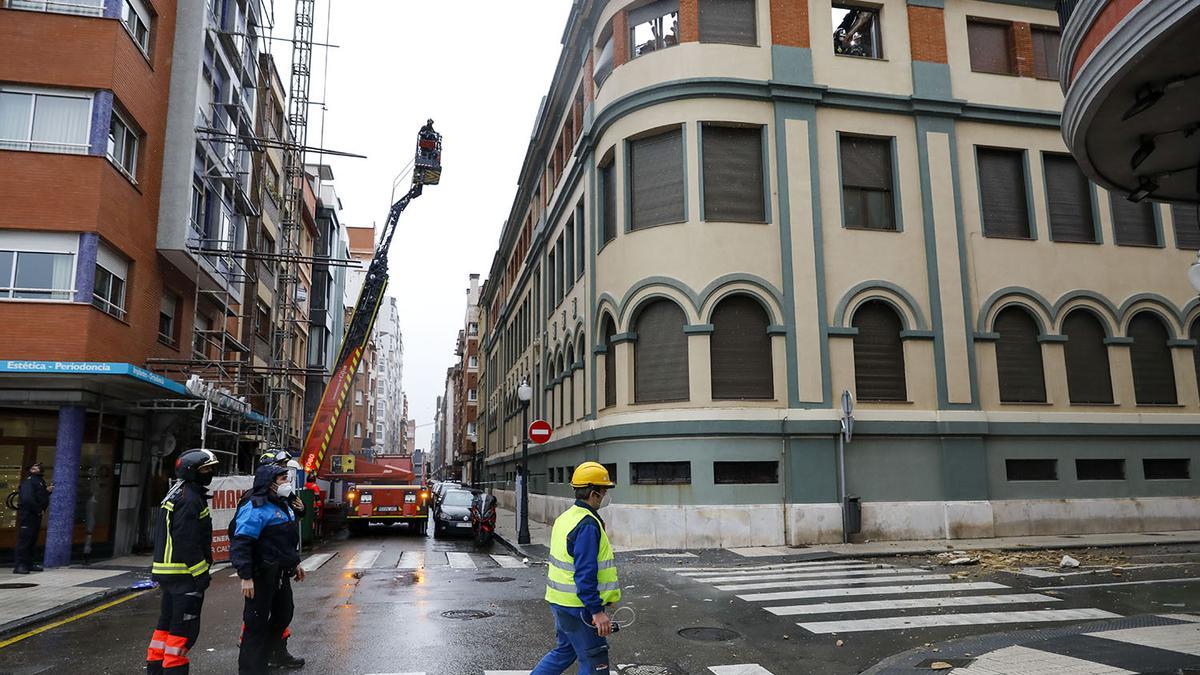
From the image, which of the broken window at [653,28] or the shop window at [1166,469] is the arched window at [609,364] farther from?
the shop window at [1166,469]

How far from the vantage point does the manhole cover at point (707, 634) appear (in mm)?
8141

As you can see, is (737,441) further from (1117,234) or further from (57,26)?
(57,26)

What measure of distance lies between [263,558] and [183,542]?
0.61 m

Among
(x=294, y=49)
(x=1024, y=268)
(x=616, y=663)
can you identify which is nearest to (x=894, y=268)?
(x=1024, y=268)

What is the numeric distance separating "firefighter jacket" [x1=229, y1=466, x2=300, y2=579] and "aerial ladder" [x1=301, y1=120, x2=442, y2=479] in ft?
42.8

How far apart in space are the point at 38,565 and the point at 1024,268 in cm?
2241

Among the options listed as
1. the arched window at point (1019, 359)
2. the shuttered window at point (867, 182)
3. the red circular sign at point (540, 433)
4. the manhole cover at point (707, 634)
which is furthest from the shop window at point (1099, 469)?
the manhole cover at point (707, 634)

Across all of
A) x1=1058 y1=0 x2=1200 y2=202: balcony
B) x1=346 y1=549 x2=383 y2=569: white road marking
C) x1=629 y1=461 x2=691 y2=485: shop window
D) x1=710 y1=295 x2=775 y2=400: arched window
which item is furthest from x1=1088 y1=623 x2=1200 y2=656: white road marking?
x1=346 y1=549 x2=383 y2=569: white road marking

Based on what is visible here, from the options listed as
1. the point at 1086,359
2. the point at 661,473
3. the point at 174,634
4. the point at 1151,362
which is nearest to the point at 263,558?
the point at 174,634

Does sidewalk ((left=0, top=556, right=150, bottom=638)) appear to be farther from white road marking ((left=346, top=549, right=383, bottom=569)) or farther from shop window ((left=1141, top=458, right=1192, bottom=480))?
shop window ((left=1141, top=458, right=1192, bottom=480))

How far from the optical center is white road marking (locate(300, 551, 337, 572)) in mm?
14780

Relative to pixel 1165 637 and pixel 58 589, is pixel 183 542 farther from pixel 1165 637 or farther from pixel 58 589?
pixel 1165 637

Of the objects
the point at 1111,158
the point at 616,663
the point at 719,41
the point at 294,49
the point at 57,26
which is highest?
the point at 294,49

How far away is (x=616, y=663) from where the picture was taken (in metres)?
7.25
